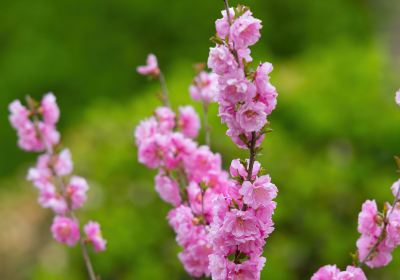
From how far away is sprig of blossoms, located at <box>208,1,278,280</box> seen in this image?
112 cm

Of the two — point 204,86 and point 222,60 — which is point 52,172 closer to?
point 204,86

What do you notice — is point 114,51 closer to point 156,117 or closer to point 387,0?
point 387,0

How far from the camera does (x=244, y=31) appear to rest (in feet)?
3.73

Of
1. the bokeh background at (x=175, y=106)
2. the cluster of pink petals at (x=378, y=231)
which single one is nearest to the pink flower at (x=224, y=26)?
the cluster of pink petals at (x=378, y=231)

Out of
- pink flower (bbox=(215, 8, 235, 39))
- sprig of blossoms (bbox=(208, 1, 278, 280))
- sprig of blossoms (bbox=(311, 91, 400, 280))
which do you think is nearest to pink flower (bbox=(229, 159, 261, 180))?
sprig of blossoms (bbox=(208, 1, 278, 280))

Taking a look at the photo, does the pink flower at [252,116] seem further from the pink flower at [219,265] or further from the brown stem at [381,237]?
the brown stem at [381,237]

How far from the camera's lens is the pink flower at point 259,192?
1172 mm

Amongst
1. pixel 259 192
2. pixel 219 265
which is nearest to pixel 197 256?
pixel 219 265

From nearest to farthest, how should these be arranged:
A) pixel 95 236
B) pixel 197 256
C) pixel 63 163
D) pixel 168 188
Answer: pixel 197 256 → pixel 168 188 → pixel 95 236 → pixel 63 163

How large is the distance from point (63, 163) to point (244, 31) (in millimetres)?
950

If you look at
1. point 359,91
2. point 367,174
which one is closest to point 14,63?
point 359,91

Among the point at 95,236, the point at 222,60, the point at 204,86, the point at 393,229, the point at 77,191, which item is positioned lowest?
the point at 393,229

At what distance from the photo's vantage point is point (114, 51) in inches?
329

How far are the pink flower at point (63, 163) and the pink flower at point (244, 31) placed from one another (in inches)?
36.1
